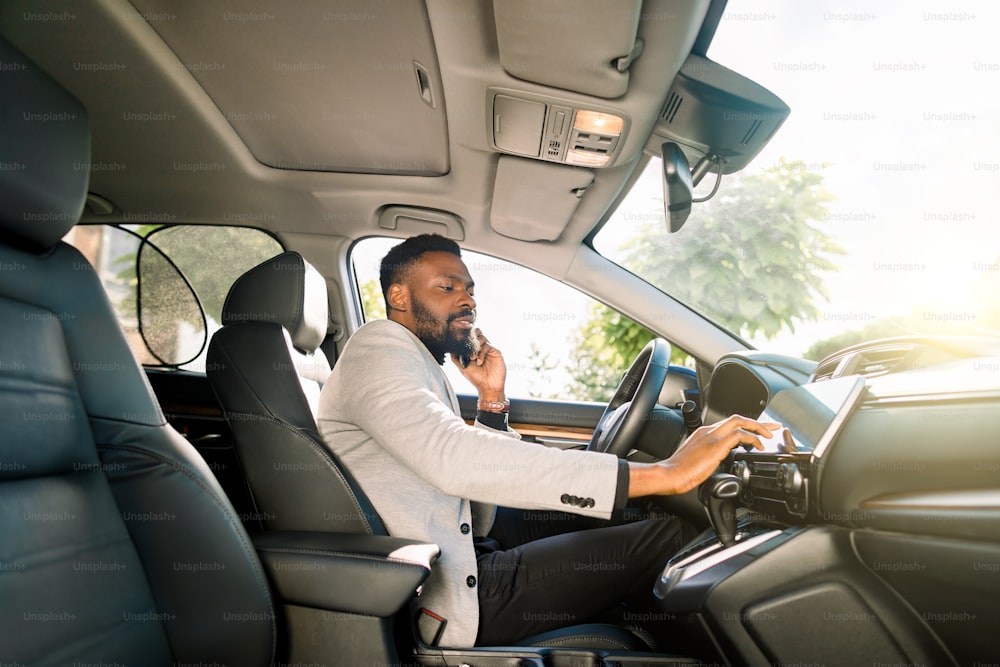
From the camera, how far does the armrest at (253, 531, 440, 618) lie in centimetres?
107

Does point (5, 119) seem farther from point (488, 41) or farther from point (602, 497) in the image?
point (602, 497)

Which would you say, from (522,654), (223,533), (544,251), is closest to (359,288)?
(544,251)

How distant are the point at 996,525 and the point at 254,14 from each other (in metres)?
1.90

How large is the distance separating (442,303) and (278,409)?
0.57 meters

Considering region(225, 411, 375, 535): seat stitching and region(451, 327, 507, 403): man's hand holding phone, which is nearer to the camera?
region(225, 411, 375, 535): seat stitching

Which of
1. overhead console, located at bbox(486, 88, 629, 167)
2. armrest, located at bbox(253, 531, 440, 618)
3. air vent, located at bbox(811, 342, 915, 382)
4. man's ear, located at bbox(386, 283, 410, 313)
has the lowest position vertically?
armrest, located at bbox(253, 531, 440, 618)

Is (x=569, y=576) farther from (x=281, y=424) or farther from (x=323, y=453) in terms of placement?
(x=281, y=424)

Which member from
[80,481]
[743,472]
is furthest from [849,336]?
[80,481]

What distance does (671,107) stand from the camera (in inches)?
65.5

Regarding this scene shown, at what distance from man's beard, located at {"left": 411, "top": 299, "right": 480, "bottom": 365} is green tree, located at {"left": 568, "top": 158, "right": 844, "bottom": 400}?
0.90 m

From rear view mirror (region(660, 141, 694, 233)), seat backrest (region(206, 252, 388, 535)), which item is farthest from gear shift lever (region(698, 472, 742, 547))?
rear view mirror (region(660, 141, 694, 233))

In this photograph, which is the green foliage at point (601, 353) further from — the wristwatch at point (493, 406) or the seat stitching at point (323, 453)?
the seat stitching at point (323, 453)

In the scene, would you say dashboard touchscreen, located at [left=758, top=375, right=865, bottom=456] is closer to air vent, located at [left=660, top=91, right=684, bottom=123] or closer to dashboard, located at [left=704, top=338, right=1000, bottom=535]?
dashboard, located at [left=704, top=338, right=1000, bottom=535]

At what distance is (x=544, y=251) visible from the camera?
2445mm
